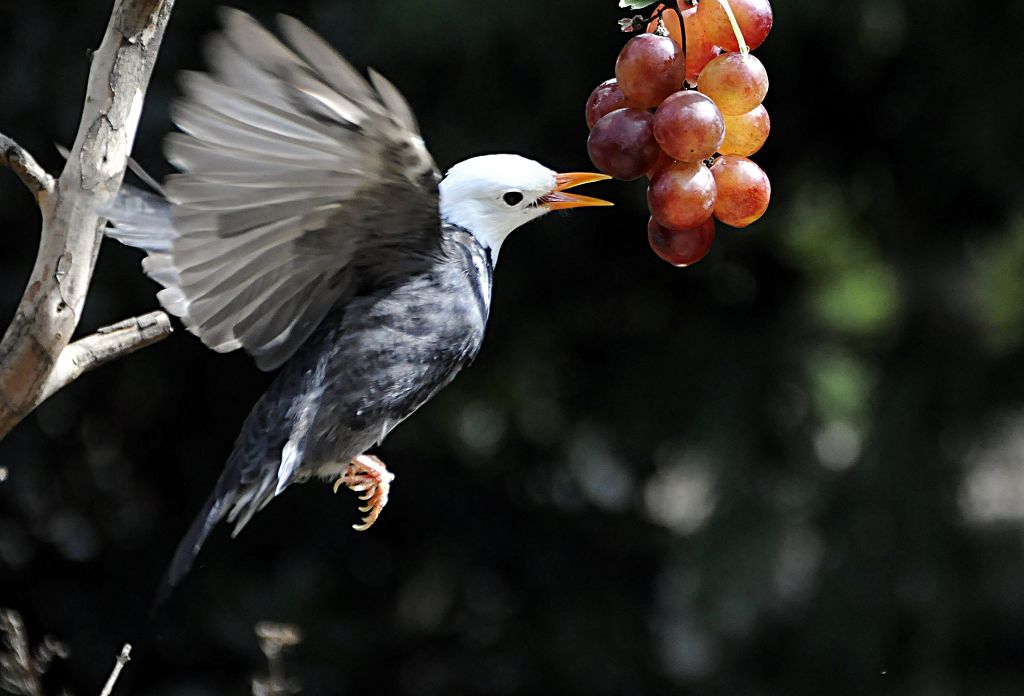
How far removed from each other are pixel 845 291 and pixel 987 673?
119 cm

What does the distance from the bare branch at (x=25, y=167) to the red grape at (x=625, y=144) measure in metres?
0.59

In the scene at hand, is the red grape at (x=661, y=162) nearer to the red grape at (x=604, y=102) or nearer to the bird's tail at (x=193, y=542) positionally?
the red grape at (x=604, y=102)

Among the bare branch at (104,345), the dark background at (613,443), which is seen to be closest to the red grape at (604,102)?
the bare branch at (104,345)

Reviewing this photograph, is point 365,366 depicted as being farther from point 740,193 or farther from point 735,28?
point 735,28

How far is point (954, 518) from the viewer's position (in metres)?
3.79

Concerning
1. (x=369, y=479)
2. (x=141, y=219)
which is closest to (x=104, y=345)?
(x=141, y=219)

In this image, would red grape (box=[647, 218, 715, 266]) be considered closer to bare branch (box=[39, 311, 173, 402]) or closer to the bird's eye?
the bird's eye

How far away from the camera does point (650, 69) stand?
4.72ft

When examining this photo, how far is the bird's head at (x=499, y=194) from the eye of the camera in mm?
1838

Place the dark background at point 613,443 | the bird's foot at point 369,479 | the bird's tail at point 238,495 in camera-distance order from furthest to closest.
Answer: the dark background at point 613,443, the bird's foot at point 369,479, the bird's tail at point 238,495

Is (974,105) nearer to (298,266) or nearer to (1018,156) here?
(1018,156)

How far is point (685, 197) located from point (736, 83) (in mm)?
123

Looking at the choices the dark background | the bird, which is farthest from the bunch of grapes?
the dark background

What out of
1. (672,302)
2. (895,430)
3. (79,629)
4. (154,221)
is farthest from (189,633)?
(154,221)
